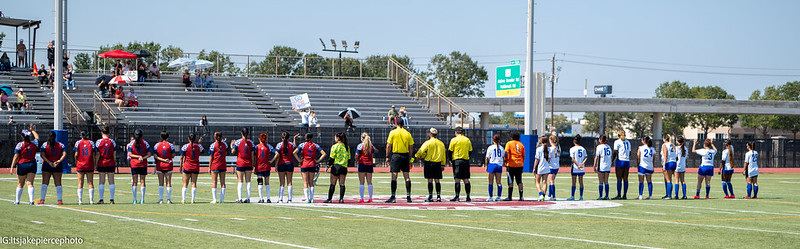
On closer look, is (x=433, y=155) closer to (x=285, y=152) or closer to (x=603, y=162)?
(x=285, y=152)

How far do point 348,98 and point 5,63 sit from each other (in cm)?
1844

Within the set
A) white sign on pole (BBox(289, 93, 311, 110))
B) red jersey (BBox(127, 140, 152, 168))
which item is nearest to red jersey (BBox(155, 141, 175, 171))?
red jersey (BBox(127, 140, 152, 168))

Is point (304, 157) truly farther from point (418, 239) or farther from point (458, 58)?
point (458, 58)

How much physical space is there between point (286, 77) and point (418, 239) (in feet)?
140

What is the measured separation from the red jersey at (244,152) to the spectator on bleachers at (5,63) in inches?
1210

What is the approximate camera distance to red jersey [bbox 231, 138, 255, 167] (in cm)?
1952

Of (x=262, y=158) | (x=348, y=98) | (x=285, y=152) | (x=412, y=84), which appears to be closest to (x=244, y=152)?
(x=262, y=158)

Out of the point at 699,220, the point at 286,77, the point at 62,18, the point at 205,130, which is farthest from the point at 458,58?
the point at 699,220

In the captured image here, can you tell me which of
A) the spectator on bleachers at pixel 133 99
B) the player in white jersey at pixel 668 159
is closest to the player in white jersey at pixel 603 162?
the player in white jersey at pixel 668 159

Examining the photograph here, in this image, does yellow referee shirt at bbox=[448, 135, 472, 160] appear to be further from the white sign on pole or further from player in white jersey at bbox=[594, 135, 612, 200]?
the white sign on pole

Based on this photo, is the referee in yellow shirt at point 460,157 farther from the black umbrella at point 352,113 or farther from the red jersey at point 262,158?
the black umbrella at point 352,113

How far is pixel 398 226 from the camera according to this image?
14.3m

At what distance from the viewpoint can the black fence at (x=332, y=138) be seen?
120ft

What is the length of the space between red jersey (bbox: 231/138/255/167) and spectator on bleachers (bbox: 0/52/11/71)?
30.7 metres
